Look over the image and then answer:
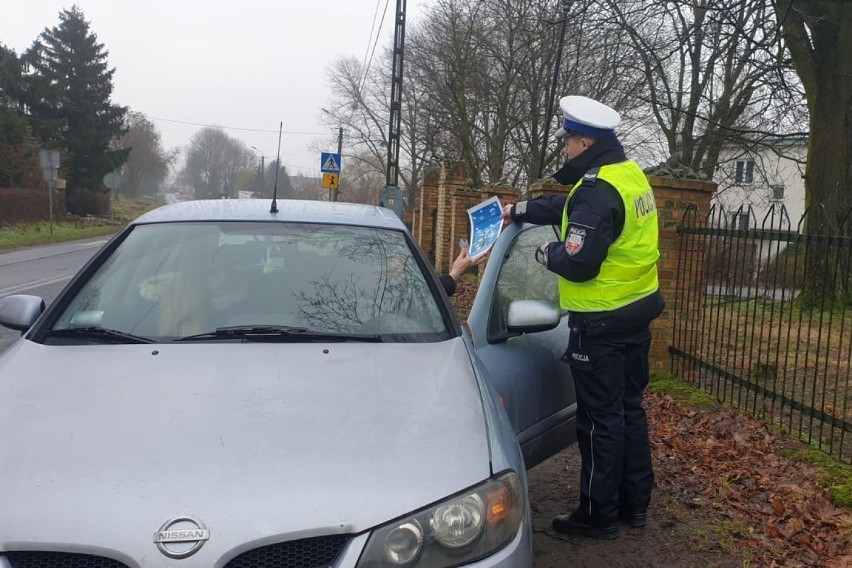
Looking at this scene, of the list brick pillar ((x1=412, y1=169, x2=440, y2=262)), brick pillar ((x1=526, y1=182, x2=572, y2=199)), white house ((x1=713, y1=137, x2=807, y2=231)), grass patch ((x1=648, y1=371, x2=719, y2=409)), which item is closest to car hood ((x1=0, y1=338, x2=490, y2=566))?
white house ((x1=713, y1=137, x2=807, y2=231))

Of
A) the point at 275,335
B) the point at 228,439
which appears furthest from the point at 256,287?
the point at 228,439

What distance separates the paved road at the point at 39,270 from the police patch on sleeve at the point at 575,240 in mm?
7059

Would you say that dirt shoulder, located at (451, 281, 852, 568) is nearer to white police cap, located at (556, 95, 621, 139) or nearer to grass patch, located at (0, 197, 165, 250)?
white police cap, located at (556, 95, 621, 139)

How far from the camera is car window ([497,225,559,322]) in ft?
12.8

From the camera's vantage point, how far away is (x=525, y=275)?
4.22m

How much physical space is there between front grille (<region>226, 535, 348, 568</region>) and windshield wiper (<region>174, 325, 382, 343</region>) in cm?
103

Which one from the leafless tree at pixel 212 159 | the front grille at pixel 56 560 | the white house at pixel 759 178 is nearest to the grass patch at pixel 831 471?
the white house at pixel 759 178

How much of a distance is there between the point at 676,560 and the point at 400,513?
2167 mm

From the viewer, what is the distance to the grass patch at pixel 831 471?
13.0 feet

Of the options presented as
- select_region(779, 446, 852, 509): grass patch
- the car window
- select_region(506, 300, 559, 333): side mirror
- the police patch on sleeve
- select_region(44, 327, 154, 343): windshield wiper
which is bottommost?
select_region(779, 446, 852, 509): grass patch

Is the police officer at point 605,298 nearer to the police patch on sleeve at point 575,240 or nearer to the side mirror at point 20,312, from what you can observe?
the police patch on sleeve at point 575,240

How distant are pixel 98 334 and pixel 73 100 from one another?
162ft

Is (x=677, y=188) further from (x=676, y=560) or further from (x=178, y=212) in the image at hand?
(x=178, y=212)

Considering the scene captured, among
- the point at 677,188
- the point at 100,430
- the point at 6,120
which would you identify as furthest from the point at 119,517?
the point at 6,120
